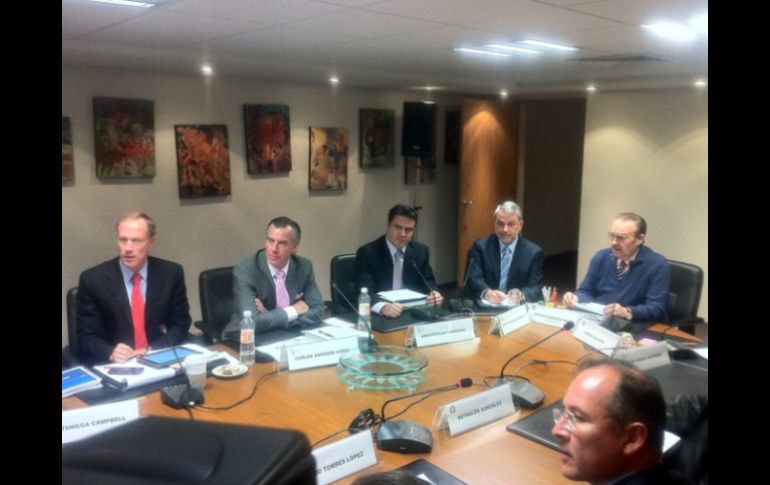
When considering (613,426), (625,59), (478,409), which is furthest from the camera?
(625,59)

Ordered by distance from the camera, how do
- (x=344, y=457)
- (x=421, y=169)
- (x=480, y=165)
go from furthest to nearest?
1. (x=421, y=169)
2. (x=480, y=165)
3. (x=344, y=457)

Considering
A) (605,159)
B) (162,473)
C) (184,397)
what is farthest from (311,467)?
(605,159)

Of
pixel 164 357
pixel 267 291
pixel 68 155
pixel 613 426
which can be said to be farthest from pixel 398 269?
pixel 613 426

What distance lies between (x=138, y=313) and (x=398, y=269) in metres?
1.63

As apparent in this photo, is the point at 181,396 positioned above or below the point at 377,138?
below

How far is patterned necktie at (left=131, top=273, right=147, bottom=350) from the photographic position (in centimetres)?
302

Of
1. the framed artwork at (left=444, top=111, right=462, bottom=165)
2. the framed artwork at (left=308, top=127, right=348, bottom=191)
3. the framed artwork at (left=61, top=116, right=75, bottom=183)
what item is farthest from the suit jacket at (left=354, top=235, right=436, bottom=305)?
the framed artwork at (left=444, top=111, right=462, bottom=165)

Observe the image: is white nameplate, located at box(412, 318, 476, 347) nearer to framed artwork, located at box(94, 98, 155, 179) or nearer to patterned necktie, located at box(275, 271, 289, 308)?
patterned necktie, located at box(275, 271, 289, 308)

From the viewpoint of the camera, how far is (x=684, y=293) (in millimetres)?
3568

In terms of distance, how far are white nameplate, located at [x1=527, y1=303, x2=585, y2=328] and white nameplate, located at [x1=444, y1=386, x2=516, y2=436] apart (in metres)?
1.14

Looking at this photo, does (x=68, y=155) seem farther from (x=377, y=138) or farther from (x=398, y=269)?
(x=377, y=138)

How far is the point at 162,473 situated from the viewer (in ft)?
1.36

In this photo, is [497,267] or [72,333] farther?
[497,267]
